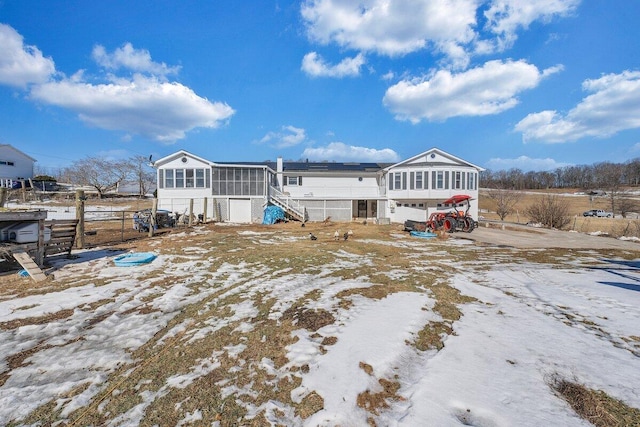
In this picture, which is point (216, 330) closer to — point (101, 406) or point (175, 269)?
point (101, 406)

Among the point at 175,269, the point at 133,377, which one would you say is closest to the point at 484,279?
the point at 133,377

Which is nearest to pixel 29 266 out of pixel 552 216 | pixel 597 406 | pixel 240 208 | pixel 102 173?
pixel 597 406

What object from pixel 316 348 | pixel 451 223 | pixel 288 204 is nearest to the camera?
pixel 316 348

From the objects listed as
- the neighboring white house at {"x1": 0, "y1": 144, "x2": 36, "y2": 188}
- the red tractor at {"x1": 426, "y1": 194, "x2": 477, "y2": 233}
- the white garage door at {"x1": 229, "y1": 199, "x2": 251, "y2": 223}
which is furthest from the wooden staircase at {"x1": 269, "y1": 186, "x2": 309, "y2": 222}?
the neighboring white house at {"x1": 0, "y1": 144, "x2": 36, "y2": 188}

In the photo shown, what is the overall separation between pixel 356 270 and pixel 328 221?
1680 centimetres

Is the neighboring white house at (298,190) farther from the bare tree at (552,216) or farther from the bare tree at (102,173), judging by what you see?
the bare tree at (102,173)

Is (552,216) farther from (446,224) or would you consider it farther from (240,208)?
(240,208)

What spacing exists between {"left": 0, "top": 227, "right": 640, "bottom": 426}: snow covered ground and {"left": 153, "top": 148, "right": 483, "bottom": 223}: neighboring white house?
16.8m

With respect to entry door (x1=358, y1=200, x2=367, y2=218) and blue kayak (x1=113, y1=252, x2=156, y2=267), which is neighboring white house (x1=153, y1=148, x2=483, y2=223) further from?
blue kayak (x1=113, y1=252, x2=156, y2=267)

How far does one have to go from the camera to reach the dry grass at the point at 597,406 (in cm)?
252

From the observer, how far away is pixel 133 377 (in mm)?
3297

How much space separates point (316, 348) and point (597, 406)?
9.81 feet

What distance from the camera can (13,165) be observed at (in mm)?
42406

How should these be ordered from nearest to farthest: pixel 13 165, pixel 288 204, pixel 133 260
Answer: pixel 133 260 → pixel 288 204 → pixel 13 165
